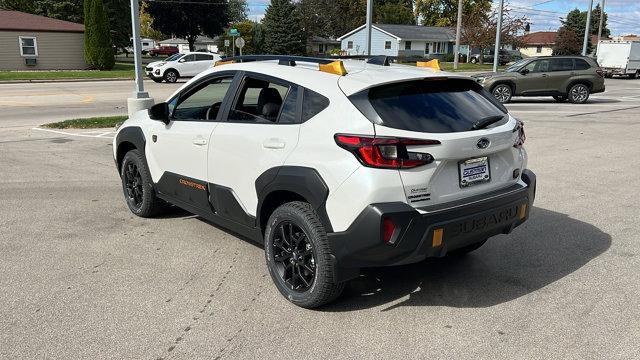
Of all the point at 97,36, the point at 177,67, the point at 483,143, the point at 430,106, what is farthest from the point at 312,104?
the point at 97,36

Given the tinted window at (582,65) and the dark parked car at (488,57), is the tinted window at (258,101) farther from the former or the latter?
the dark parked car at (488,57)

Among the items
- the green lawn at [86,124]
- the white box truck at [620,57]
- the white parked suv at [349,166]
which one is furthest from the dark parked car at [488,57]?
Answer: the white parked suv at [349,166]

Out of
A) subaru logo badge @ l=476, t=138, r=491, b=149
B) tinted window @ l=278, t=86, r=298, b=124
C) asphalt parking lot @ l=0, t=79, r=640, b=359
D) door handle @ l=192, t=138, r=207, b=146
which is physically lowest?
asphalt parking lot @ l=0, t=79, r=640, b=359

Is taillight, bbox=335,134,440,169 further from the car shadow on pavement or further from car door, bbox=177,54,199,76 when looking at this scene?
car door, bbox=177,54,199,76

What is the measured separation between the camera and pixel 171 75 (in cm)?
2928

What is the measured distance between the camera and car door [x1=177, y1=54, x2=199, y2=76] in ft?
96.6

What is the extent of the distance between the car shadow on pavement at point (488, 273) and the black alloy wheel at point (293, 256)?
0.92ft

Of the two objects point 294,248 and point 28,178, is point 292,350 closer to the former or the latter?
point 294,248

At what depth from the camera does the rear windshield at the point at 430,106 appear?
11.5ft

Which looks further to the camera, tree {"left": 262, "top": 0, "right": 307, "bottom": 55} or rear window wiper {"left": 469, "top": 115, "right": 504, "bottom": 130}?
tree {"left": 262, "top": 0, "right": 307, "bottom": 55}

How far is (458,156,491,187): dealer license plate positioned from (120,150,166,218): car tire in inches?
126

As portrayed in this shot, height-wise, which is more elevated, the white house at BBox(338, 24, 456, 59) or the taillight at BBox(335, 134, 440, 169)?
the white house at BBox(338, 24, 456, 59)

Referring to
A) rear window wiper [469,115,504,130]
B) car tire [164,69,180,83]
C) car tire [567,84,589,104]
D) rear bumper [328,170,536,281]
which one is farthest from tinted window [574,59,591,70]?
car tire [164,69,180,83]

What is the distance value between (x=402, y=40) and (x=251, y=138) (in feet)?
235
